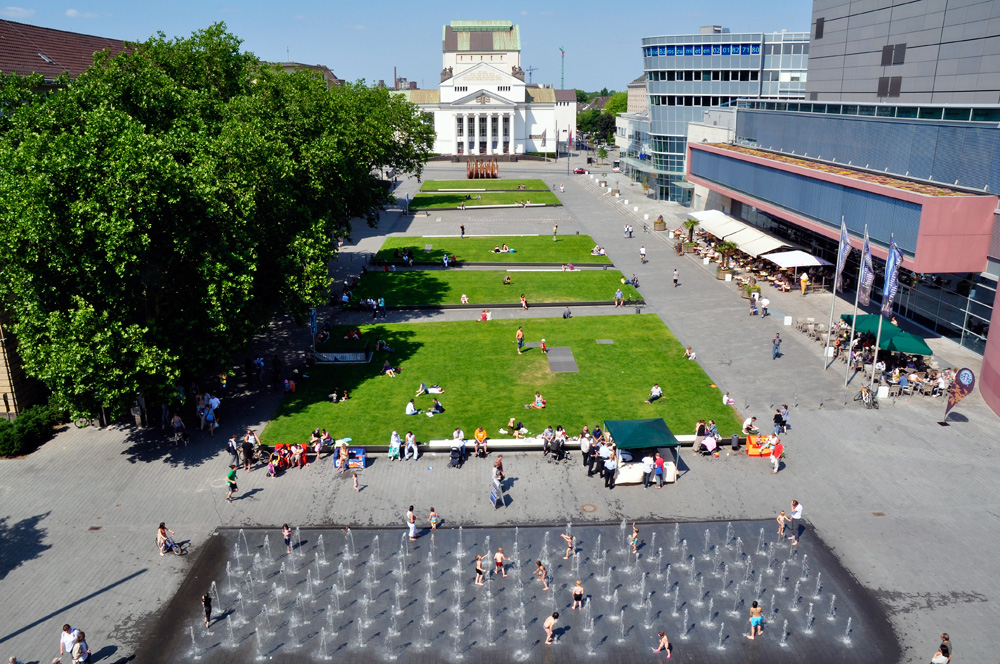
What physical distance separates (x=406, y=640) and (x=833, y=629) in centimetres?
1106

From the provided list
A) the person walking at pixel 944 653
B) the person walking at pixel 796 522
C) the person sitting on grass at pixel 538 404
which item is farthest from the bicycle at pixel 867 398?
the person walking at pixel 944 653

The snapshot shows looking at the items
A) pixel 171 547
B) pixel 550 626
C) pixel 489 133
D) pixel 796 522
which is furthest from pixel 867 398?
pixel 489 133

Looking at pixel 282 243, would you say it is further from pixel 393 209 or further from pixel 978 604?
pixel 393 209

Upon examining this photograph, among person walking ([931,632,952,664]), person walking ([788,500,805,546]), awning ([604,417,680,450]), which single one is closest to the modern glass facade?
awning ([604,417,680,450])

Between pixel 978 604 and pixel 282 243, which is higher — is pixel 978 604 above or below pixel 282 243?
below

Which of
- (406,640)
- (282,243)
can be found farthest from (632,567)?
(282,243)

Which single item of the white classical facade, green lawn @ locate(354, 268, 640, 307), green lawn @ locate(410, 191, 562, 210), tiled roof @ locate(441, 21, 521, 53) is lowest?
green lawn @ locate(354, 268, 640, 307)

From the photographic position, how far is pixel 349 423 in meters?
30.1

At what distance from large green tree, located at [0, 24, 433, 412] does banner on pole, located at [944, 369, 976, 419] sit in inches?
1094

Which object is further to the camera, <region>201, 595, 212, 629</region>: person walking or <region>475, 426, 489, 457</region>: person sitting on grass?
<region>475, 426, 489, 457</region>: person sitting on grass

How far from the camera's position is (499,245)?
6234 centimetres

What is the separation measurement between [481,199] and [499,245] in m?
29.1

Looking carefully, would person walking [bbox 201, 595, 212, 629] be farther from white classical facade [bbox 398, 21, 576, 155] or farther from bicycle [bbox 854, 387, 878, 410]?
white classical facade [bbox 398, 21, 576, 155]

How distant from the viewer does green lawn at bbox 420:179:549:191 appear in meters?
100
